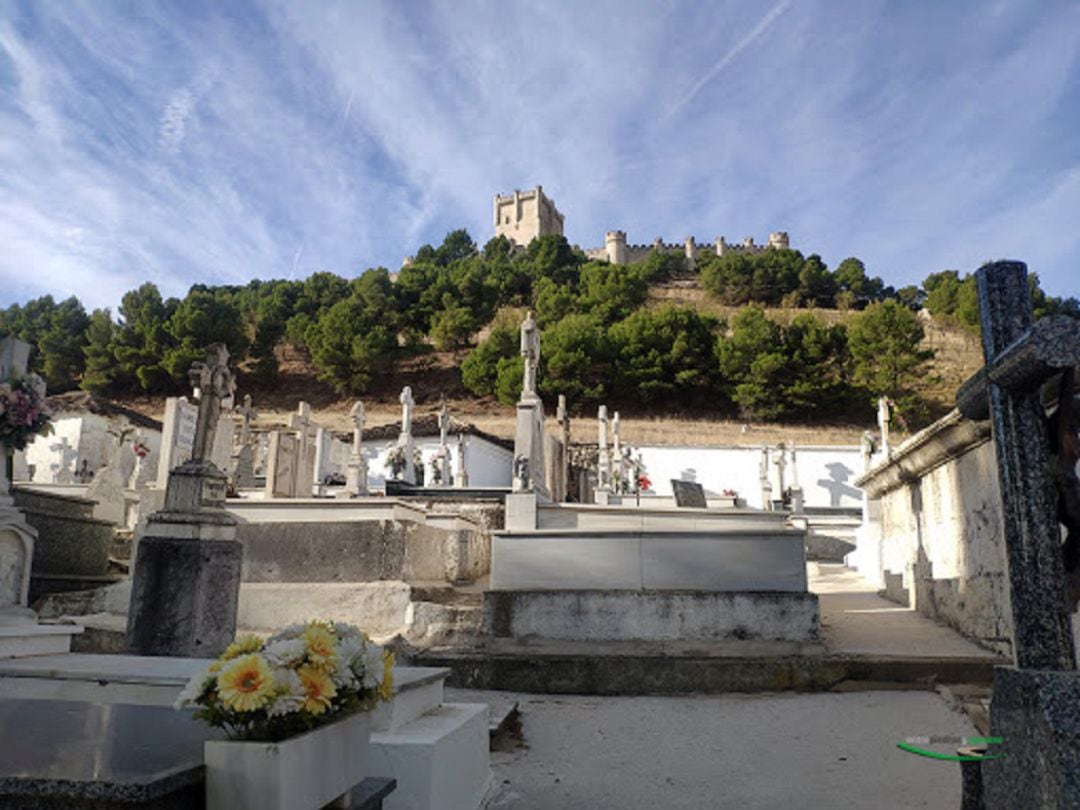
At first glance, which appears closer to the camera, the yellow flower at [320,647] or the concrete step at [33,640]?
the yellow flower at [320,647]

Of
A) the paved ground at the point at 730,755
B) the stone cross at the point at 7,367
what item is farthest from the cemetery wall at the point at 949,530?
the stone cross at the point at 7,367

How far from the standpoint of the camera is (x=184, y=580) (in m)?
6.32

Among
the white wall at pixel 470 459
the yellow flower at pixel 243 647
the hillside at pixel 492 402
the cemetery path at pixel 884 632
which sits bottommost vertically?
the cemetery path at pixel 884 632

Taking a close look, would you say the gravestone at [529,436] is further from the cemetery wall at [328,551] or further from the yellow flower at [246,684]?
the yellow flower at [246,684]

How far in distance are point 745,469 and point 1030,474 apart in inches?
1230

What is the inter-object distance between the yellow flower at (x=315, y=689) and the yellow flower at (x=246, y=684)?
4.4 inches

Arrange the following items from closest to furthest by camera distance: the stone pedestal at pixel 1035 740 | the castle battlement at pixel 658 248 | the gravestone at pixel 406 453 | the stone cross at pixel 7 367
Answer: the stone pedestal at pixel 1035 740 → the stone cross at pixel 7 367 → the gravestone at pixel 406 453 → the castle battlement at pixel 658 248

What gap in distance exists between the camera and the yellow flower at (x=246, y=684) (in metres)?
1.77

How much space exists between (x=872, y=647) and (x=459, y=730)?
5030 millimetres

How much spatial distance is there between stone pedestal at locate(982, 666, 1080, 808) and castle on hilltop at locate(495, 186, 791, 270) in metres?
89.2

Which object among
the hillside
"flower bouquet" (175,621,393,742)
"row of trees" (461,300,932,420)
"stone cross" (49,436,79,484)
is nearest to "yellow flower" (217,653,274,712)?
"flower bouquet" (175,621,393,742)

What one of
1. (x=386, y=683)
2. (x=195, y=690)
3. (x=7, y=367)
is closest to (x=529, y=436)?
(x=7, y=367)

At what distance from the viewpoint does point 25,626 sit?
4434mm

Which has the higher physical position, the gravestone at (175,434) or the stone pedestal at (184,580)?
the gravestone at (175,434)
